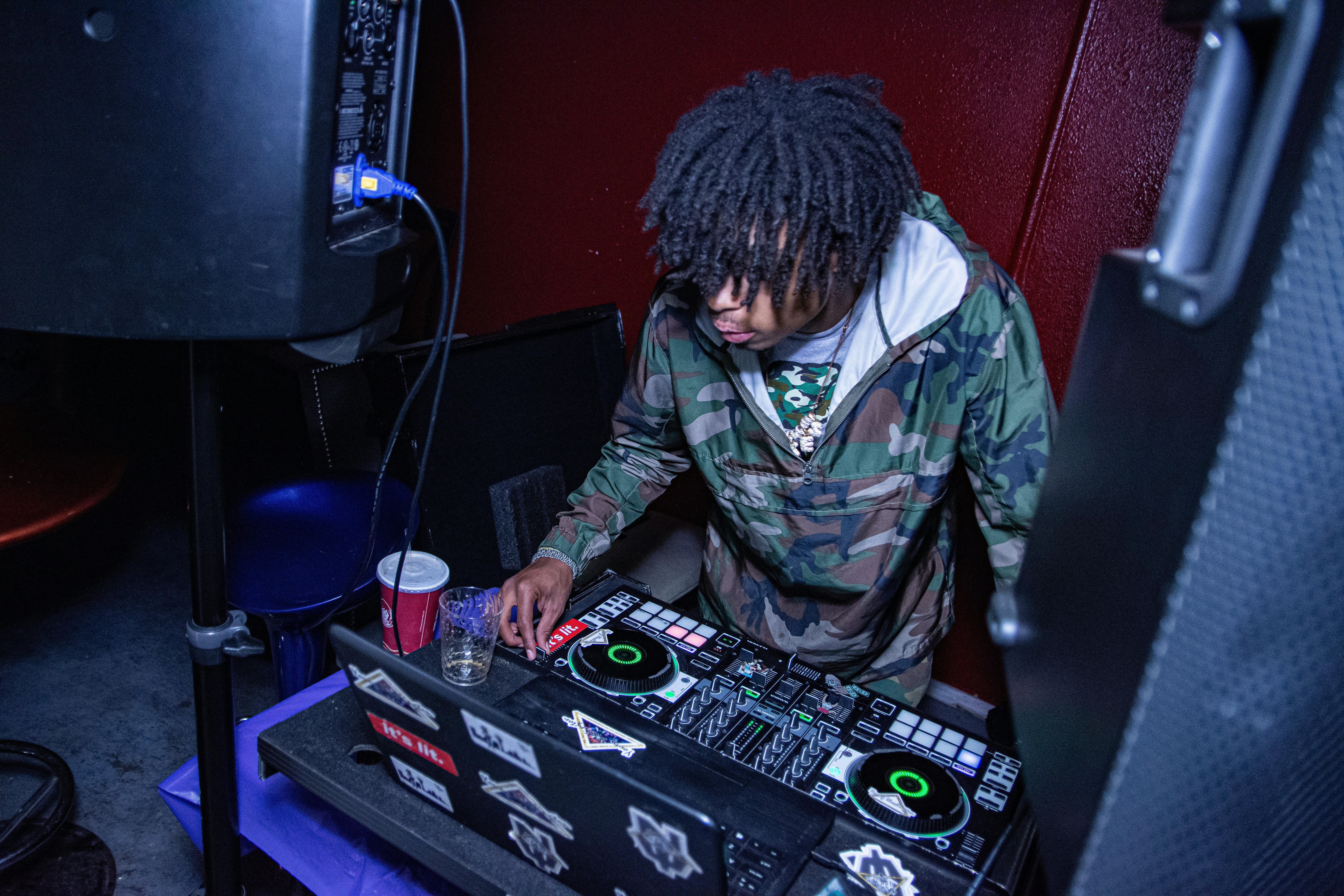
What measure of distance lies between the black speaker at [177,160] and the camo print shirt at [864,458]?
0.65m

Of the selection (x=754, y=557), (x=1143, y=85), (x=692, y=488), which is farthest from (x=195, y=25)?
(x=692, y=488)

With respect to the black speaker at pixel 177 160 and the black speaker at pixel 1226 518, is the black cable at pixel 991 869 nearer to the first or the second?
the black speaker at pixel 1226 518

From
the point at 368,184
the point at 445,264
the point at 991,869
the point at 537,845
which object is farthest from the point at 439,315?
the point at 991,869

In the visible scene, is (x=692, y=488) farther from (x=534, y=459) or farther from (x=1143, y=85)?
(x=1143, y=85)

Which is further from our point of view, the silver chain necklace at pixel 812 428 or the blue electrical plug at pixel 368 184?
the silver chain necklace at pixel 812 428

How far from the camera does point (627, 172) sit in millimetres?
2193

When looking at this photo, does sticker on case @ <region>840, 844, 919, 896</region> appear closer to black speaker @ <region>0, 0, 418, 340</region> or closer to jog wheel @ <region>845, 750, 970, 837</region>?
jog wheel @ <region>845, 750, 970, 837</region>

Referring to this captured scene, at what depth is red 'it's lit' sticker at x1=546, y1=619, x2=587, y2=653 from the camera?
101cm

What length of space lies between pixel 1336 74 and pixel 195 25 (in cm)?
70

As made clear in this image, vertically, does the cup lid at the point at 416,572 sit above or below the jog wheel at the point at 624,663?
below

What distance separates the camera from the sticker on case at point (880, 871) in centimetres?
75

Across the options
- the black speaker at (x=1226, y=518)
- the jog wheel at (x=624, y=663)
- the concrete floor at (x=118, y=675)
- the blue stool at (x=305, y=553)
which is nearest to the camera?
the black speaker at (x=1226, y=518)

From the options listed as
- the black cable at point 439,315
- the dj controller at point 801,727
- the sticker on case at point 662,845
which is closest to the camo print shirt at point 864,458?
the dj controller at point 801,727

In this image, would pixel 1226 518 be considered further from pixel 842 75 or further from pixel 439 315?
pixel 842 75
